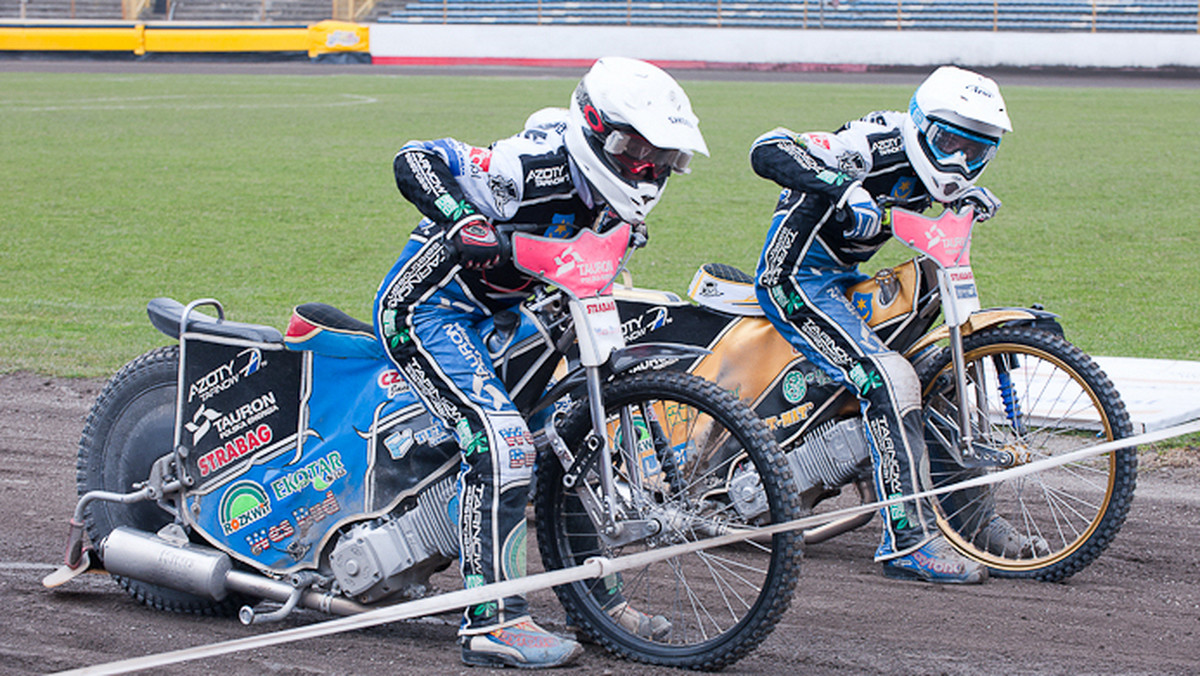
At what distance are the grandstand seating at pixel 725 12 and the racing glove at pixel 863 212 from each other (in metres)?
32.0

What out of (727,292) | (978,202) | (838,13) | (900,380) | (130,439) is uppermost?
(838,13)

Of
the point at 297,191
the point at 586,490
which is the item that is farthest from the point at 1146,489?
the point at 297,191

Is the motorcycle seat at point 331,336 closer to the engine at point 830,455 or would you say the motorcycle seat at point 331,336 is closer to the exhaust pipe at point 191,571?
the exhaust pipe at point 191,571

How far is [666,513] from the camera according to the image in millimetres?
3990

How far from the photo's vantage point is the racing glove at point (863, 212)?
470 cm

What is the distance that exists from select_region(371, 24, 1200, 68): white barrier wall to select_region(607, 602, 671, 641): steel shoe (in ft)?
100

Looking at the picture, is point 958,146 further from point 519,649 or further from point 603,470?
point 519,649

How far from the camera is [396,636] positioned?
14.0ft

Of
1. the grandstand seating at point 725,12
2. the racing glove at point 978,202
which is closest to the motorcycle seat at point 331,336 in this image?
the racing glove at point 978,202

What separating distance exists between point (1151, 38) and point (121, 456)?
31481 millimetres

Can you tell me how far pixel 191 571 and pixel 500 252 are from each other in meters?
1.64

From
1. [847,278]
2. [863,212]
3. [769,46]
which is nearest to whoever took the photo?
[863,212]

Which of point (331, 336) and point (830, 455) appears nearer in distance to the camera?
point (331, 336)

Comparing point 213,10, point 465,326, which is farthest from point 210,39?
point 465,326
